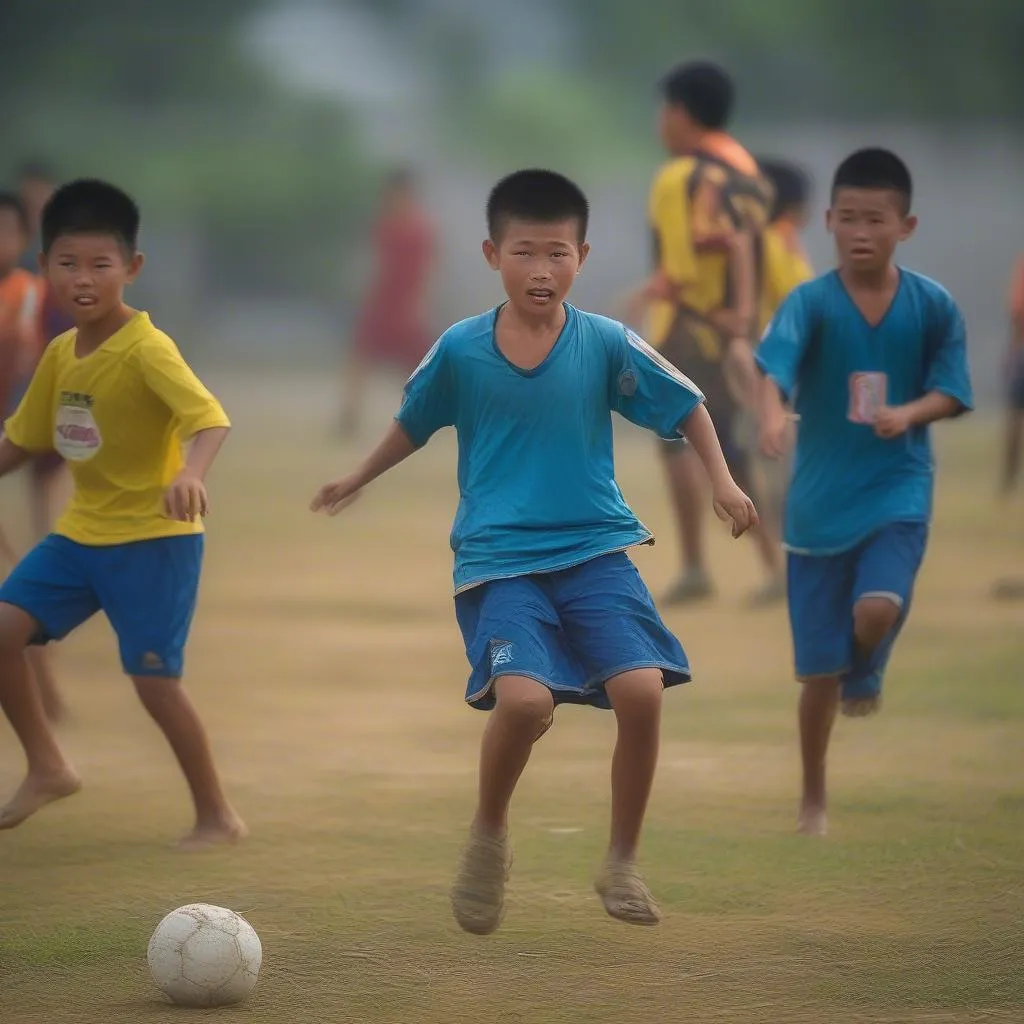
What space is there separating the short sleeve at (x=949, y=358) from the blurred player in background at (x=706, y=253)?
3.26m

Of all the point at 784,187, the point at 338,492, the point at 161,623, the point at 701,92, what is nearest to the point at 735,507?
the point at 338,492

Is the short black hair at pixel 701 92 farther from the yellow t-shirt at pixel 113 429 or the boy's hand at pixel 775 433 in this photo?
the yellow t-shirt at pixel 113 429

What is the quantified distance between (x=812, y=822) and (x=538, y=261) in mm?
1727

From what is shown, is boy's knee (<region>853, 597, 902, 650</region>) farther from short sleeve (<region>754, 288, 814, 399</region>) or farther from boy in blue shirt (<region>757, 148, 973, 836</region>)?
short sleeve (<region>754, 288, 814, 399</region>)

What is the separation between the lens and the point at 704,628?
8727 mm

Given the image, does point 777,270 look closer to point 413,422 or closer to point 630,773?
point 413,422

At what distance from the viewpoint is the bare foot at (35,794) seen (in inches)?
213

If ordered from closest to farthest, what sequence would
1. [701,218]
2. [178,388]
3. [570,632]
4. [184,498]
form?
1. [570,632]
2. [184,498]
3. [178,388]
4. [701,218]

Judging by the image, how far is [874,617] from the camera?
5484mm

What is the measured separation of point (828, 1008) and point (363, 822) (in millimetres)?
1828

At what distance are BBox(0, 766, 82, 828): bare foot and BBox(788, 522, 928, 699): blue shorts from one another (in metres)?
1.89

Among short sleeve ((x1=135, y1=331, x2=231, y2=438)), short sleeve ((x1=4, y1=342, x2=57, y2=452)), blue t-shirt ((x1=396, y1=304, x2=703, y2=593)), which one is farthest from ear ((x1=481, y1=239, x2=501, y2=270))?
short sleeve ((x1=4, y1=342, x2=57, y2=452))

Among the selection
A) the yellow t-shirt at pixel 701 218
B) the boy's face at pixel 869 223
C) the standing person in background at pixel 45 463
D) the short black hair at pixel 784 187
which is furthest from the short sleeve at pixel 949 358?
the short black hair at pixel 784 187

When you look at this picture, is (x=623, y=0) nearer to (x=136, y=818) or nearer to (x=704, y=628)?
(x=704, y=628)
